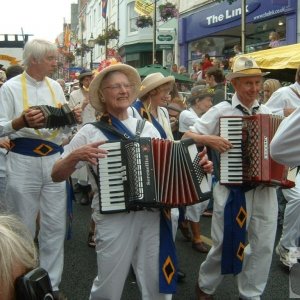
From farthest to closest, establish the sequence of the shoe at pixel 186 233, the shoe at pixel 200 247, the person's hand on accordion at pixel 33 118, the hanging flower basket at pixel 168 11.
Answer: the hanging flower basket at pixel 168 11 → the shoe at pixel 186 233 → the shoe at pixel 200 247 → the person's hand on accordion at pixel 33 118

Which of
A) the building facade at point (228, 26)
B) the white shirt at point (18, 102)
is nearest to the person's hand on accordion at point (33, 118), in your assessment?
the white shirt at point (18, 102)

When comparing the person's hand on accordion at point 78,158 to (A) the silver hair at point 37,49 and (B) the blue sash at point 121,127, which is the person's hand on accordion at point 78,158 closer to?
(B) the blue sash at point 121,127

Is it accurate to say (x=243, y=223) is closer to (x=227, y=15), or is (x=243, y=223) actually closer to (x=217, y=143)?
(x=217, y=143)

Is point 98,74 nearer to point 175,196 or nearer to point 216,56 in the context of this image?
point 175,196

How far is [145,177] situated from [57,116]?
1161 mm

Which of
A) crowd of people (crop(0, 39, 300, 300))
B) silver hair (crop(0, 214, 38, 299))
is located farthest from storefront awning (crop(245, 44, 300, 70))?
silver hair (crop(0, 214, 38, 299))

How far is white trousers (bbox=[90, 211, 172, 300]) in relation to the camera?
3287mm

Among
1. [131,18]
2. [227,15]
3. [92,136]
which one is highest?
[131,18]

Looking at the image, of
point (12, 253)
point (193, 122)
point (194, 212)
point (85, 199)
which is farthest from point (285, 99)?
point (12, 253)

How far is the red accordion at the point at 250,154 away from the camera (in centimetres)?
389

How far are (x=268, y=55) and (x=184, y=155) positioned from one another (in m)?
6.79

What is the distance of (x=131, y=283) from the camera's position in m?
4.81

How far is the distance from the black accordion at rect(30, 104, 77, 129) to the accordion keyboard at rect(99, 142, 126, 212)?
95 centimetres

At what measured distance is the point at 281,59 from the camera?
8914mm
